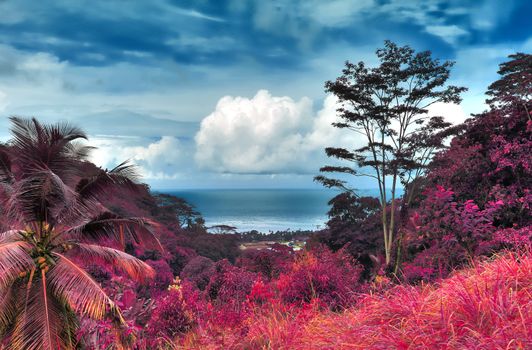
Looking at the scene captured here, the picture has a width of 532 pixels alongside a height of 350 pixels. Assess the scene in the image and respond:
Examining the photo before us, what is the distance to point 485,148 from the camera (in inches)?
451

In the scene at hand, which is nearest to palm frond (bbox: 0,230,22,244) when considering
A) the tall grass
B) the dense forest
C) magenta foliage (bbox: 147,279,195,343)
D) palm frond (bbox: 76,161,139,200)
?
the dense forest

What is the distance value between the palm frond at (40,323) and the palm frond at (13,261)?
16.2 inches

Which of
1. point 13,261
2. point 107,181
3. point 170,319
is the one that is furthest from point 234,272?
point 13,261

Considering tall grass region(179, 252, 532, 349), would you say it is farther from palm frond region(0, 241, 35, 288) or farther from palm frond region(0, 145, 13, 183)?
palm frond region(0, 145, 13, 183)

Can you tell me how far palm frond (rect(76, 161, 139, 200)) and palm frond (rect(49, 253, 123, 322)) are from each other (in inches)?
74.4

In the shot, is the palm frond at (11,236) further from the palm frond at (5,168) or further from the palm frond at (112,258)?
the palm frond at (5,168)

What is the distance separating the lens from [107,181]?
1041 centimetres

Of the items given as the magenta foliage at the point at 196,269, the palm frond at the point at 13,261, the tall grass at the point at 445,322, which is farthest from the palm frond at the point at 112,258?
the magenta foliage at the point at 196,269

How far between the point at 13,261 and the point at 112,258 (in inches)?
87.6

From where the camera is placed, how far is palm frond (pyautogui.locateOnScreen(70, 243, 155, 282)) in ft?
32.7

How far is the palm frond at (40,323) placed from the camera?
8.61m

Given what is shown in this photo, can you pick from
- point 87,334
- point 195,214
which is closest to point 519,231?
point 87,334

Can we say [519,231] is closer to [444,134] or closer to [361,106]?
[444,134]

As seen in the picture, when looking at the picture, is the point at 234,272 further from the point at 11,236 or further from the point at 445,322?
the point at 445,322
